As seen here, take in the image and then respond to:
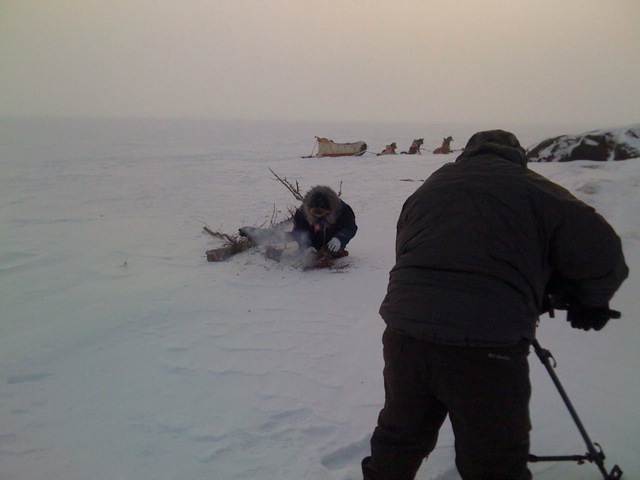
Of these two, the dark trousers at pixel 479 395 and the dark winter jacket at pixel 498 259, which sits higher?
the dark winter jacket at pixel 498 259

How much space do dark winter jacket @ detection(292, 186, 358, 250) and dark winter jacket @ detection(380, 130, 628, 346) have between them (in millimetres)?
3528

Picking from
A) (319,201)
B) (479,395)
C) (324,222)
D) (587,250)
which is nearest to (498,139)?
(587,250)

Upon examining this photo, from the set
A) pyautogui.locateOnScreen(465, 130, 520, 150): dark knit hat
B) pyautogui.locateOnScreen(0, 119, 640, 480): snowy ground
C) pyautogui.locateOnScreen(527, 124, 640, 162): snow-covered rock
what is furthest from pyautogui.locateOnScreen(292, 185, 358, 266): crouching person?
pyautogui.locateOnScreen(527, 124, 640, 162): snow-covered rock

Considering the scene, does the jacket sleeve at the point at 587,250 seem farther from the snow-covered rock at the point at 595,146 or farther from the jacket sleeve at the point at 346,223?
the snow-covered rock at the point at 595,146

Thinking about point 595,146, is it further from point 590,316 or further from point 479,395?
point 479,395

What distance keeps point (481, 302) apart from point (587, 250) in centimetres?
45

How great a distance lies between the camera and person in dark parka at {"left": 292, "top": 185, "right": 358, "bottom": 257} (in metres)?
5.15

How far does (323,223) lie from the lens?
210 inches

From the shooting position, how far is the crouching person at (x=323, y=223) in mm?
5156

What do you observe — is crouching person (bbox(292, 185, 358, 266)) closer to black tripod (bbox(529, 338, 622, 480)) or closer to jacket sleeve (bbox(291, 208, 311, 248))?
jacket sleeve (bbox(291, 208, 311, 248))

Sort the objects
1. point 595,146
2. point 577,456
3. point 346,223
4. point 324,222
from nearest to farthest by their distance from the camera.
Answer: point 577,456, point 324,222, point 346,223, point 595,146

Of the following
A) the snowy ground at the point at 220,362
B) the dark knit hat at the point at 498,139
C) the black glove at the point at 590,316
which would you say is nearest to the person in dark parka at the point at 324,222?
the snowy ground at the point at 220,362

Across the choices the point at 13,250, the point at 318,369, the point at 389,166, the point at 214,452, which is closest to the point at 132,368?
the point at 214,452

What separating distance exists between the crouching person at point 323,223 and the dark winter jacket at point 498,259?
3438 mm
